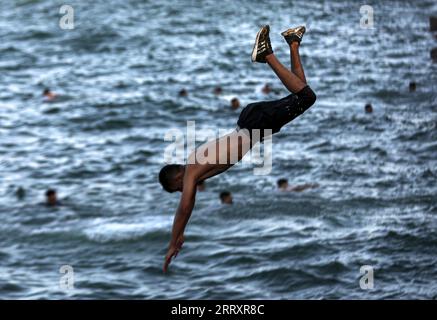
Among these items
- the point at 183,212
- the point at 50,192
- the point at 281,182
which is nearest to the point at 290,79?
the point at 183,212

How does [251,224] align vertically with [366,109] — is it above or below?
below

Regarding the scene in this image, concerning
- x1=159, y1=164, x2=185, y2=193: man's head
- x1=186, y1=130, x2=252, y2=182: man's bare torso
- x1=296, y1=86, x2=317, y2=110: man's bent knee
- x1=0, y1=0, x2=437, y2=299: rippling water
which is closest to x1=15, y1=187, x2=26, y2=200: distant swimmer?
x1=0, y1=0, x2=437, y2=299: rippling water

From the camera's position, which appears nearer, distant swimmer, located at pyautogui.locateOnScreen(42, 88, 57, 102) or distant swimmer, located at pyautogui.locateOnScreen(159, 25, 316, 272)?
distant swimmer, located at pyautogui.locateOnScreen(159, 25, 316, 272)

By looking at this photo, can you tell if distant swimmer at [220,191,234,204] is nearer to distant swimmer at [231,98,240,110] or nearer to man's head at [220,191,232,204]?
man's head at [220,191,232,204]

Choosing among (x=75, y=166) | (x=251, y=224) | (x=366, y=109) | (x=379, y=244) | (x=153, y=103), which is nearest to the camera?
(x=379, y=244)

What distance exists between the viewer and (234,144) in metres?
11.8

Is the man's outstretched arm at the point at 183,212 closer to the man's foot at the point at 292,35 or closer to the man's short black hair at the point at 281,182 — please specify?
the man's foot at the point at 292,35

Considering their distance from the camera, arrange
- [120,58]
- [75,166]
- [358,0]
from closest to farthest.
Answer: [75,166] < [120,58] < [358,0]

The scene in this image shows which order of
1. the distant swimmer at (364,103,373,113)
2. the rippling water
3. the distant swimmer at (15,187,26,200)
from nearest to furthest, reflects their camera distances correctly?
the rippling water, the distant swimmer at (15,187,26,200), the distant swimmer at (364,103,373,113)

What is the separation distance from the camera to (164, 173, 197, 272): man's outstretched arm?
458 inches

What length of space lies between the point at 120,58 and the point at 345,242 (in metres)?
24.8
